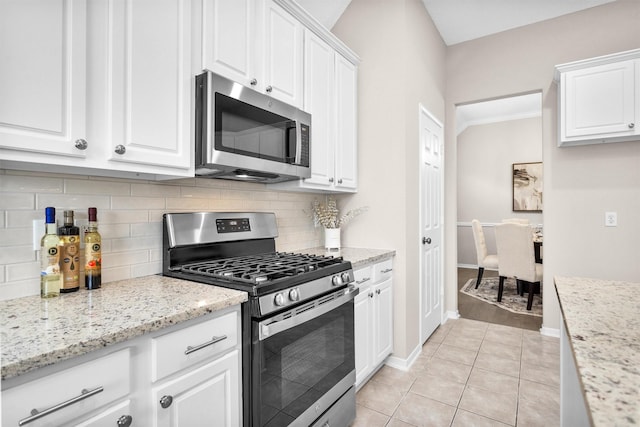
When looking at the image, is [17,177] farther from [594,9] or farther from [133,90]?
[594,9]

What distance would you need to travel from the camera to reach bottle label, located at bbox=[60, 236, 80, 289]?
125 centimetres

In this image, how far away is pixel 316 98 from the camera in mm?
2291

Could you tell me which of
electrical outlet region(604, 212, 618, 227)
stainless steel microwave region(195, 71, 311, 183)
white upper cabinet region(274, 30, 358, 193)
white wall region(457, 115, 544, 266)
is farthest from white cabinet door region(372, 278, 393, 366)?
white wall region(457, 115, 544, 266)

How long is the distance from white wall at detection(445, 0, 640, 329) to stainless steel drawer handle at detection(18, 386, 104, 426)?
3617mm

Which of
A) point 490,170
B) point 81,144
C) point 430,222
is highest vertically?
point 490,170

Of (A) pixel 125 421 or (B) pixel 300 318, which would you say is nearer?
(A) pixel 125 421

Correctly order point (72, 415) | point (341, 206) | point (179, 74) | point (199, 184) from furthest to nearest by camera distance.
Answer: point (341, 206) < point (199, 184) < point (179, 74) < point (72, 415)

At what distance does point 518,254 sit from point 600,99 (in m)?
1.87

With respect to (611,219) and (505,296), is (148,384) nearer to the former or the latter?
(611,219)

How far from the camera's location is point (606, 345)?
0.74m

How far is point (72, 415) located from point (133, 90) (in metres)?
1.08

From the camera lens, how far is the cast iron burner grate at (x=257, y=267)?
55.4 inches

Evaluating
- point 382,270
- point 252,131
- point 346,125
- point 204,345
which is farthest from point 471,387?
point 252,131

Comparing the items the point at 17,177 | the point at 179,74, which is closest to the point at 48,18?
the point at 179,74
